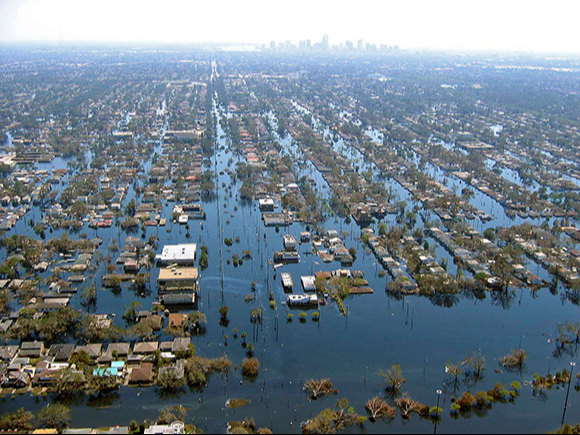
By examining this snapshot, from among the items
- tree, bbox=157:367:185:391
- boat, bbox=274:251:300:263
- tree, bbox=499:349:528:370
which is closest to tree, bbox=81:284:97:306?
tree, bbox=157:367:185:391

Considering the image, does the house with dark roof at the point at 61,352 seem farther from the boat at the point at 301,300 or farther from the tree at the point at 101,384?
the boat at the point at 301,300

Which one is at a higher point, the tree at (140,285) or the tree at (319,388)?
the tree at (140,285)

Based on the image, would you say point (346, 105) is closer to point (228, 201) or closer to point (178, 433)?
point (228, 201)

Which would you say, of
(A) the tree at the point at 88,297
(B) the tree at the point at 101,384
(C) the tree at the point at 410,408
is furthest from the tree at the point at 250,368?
(A) the tree at the point at 88,297

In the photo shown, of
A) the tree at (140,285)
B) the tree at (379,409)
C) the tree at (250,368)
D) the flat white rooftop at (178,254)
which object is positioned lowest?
the tree at (379,409)

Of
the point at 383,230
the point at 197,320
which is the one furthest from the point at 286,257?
the point at 197,320

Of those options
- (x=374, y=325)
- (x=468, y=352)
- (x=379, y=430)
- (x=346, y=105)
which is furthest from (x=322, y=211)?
(x=346, y=105)

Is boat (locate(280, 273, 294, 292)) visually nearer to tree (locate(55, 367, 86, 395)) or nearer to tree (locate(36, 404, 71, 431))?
tree (locate(55, 367, 86, 395))
